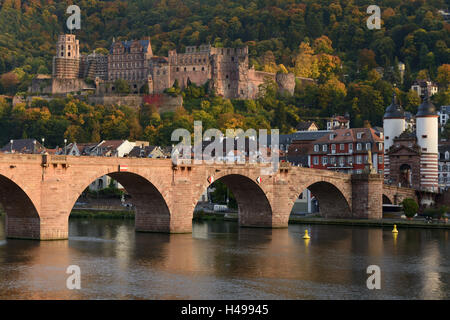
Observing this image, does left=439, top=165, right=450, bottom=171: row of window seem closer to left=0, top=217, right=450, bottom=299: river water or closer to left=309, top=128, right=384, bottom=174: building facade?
left=309, top=128, right=384, bottom=174: building facade

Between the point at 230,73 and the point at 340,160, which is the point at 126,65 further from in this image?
the point at 340,160

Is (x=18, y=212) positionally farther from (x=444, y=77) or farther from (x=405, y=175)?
(x=444, y=77)

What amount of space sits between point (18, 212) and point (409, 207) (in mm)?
38491

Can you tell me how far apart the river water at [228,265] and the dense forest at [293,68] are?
6729cm

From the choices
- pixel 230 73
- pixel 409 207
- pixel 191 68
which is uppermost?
pixel 191 68

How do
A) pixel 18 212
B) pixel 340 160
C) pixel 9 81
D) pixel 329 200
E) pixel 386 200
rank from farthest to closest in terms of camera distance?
pixel 9 81 → pixel 340 160 → pixel 386 200 → pixel 329 200 → pixel 18 212

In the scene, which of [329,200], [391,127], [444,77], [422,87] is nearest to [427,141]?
[391,127]

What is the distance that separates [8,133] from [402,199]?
78325mm

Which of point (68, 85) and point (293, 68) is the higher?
point (293, 68)

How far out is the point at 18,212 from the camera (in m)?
56.3

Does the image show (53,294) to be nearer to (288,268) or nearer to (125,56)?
(288,268)

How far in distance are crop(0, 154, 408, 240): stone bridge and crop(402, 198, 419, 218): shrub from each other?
2436mm

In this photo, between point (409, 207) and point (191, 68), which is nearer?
point (409, 207)

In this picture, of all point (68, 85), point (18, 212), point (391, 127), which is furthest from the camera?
point (68, 85)
